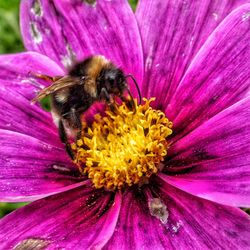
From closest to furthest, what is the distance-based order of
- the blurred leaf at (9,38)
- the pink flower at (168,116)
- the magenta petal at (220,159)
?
1. the magenta petal at (220,159)
2. the pink flower at (168,116)
3. the blurred leaf at (9,38)

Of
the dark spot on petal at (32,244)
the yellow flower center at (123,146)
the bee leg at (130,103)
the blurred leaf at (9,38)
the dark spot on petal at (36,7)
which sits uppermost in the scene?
the blurred leaf at (9,38)

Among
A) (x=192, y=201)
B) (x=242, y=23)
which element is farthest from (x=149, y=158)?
(x=242, y=23)

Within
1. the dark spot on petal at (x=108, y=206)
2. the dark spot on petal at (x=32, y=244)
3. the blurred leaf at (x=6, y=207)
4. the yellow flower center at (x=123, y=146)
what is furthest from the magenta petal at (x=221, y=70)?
the blurred leaf at (x=6, y=207)

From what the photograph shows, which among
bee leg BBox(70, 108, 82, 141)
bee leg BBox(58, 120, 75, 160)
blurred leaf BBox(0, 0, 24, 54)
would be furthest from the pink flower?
blurred leaf BBox(0, 0, 24, 54)

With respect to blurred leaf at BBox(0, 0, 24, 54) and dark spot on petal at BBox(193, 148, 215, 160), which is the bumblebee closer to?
dark spot on petal at BBox(193, 148, 215, 160)

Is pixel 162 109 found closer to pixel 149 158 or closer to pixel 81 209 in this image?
pixel 149 158

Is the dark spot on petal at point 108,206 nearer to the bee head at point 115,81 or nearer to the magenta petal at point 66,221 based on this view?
the magenta petal at point 66,221
